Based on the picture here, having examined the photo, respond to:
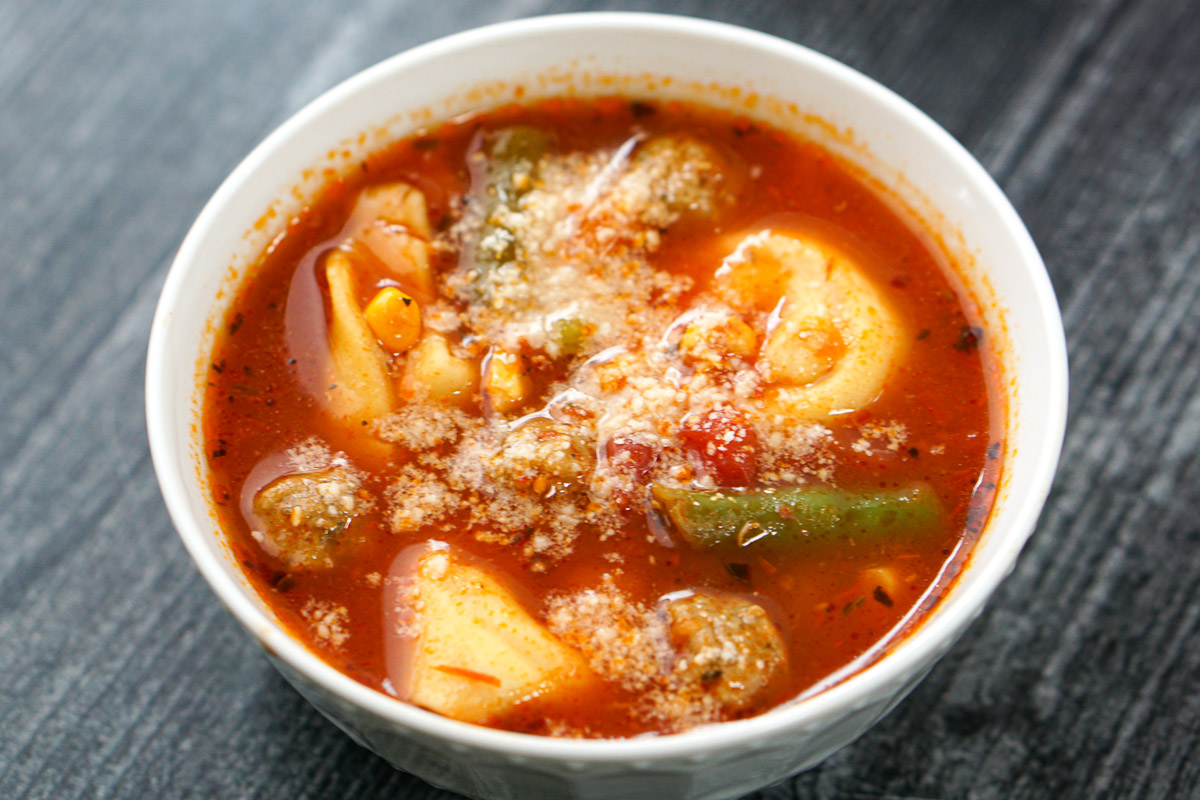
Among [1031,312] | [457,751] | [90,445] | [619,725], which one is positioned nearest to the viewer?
[457,751]

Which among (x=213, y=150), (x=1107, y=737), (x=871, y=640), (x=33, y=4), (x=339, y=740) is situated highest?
(x=33, y=4)

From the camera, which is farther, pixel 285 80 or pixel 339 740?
pixel 285 80

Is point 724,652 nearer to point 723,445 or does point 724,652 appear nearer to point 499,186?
point 723,445

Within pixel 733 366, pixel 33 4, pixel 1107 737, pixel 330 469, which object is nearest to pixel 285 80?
pixel 33 4

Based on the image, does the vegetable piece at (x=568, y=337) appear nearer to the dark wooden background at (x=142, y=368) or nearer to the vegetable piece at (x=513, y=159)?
the vegetable piece at (x=513, y=159)

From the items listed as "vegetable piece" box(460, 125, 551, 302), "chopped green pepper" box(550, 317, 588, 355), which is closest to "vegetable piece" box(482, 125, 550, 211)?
"vegetable piece" box(460, 125, 551, 302)

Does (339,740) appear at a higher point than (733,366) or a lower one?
lower

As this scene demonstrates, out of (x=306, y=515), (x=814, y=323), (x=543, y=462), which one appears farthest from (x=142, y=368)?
(x=814, y=323)

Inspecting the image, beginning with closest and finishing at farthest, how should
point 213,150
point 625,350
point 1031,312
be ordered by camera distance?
1. point 1031,312
2. point 625,350
3. point 213,150

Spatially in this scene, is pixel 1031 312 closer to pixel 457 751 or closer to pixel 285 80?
pixel 457 751
